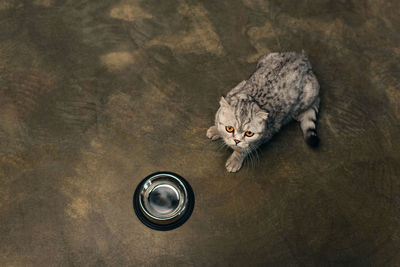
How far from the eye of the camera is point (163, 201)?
1.75 metres

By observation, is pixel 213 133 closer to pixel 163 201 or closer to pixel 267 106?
pixel 267 106

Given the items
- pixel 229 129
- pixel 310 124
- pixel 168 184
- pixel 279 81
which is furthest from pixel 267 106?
pixel 168 184

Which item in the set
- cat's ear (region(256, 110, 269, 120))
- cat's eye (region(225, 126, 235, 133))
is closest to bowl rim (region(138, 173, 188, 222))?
cat's eye (region(225, 126, 235, 133))

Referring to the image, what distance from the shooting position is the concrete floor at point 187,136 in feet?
5.96

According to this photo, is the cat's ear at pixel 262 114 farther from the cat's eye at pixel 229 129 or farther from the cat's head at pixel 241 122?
the cat's eye at pixel 229 129

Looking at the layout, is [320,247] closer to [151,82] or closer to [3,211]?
[151,82]

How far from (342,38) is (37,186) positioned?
2.48m

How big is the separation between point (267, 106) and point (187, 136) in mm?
596

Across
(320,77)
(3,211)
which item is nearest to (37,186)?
(3,211)

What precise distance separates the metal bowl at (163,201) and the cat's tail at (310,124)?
2.67 ft

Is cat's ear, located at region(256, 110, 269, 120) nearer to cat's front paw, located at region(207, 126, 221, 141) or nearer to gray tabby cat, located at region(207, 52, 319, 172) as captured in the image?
gray tabby cat, located at region(207, 52, 319, 172)

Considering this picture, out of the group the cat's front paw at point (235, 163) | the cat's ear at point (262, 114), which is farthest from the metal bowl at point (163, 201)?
the cat's ear at point (262, 114)

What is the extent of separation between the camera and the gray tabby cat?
162 centimetres

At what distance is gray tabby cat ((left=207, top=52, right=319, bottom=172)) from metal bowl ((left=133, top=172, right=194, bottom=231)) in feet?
1.16
